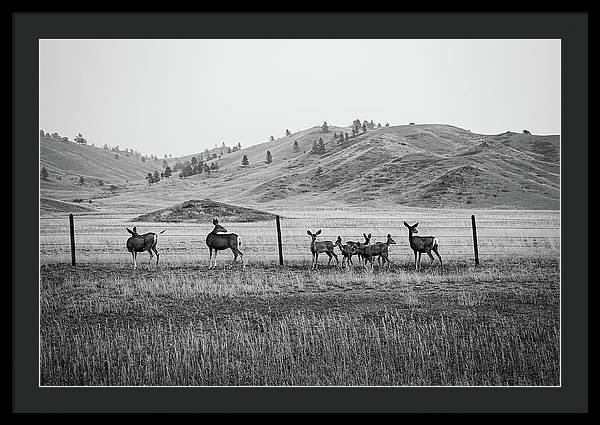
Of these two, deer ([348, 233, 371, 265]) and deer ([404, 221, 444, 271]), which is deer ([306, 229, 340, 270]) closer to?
deer ([348, 233, 371, 265])

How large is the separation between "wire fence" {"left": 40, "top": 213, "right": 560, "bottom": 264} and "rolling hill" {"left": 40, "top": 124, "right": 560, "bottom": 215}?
189mm

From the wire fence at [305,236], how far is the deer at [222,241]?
5cm

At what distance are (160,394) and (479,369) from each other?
283 centimetres

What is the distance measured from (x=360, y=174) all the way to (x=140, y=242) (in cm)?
235

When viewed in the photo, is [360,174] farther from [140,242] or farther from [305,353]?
[140,242]

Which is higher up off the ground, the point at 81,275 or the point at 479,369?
the point at 81,275

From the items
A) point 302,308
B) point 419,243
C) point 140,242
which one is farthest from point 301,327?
point 140,242

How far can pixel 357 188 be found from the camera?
19.3 ft

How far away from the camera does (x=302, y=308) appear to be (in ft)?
17.5

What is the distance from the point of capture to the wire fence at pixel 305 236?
17.8 feet

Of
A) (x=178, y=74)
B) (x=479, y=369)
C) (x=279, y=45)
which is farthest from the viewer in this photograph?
(x=178, y=74)

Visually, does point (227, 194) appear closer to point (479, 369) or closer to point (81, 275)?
point (81, 275)

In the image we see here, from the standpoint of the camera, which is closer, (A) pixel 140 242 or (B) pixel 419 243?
(A) pixel 140 242
